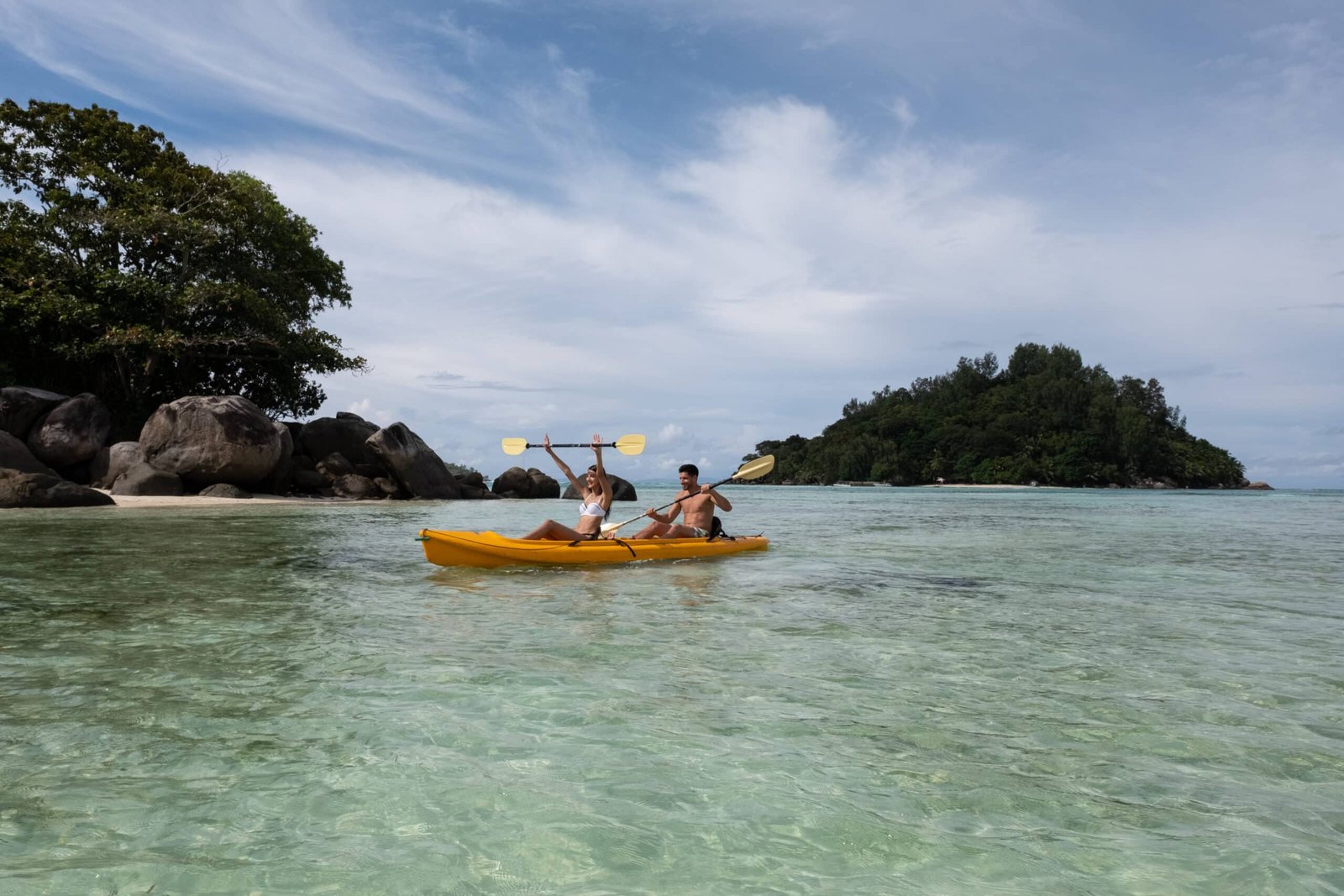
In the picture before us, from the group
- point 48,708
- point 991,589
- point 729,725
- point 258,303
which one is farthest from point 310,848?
point 258,303

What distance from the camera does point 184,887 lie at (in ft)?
8.20

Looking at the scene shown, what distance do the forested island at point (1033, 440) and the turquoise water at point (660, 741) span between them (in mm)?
→ 77984

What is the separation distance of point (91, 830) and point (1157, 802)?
12.5 ft

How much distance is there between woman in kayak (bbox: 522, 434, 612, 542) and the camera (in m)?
10.5

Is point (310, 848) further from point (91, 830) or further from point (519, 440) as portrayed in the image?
point (519, 440)

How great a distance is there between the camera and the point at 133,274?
25.0m

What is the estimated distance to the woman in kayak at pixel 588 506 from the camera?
10.5 m

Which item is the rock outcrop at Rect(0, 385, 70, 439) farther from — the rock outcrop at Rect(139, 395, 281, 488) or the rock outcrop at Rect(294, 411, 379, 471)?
the rock outcrop at Rect(294, 411, 379, 471)

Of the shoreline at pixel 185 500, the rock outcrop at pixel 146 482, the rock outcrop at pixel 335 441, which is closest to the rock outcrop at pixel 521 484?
the rock outcrop at pixel 335 441

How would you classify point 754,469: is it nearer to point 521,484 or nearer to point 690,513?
point 690,513

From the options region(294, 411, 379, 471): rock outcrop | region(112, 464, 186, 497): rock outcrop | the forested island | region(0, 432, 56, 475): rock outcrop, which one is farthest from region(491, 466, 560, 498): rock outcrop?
the forested island

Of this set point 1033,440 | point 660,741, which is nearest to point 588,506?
point 660,741

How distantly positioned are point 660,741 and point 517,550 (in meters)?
6.09

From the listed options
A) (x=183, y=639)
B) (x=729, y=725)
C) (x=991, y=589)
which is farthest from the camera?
(x=991, y=589)
